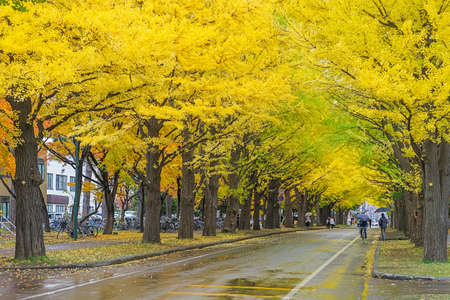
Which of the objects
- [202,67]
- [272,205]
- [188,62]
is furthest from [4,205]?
[188,62]

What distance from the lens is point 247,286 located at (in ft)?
45.7

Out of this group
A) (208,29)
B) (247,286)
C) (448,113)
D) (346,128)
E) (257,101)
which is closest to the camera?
(247,286)

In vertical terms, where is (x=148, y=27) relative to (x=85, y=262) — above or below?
above

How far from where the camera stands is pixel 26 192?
1977 cm

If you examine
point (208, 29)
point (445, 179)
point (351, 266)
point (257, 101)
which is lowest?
point (351, 266)

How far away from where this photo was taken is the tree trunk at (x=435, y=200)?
19.1m

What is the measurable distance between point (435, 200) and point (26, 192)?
12.3 metres

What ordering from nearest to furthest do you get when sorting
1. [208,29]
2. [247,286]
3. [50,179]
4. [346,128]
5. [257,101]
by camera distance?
[247,286]
[208,29]
[257,101]
[346,128]
[50,179]

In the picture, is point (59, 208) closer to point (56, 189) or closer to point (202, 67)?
point (56, 189)

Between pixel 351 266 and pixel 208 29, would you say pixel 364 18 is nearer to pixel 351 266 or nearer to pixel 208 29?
pixel 208 29

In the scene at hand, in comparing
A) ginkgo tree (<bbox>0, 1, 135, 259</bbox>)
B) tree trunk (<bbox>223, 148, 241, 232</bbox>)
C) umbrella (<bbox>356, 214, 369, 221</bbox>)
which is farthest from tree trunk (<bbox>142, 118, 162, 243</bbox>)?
umbrella (<bbox>356, 214, 369, 221</bbox>)

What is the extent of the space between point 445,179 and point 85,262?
441 inches

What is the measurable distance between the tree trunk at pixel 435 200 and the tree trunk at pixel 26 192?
11711mm

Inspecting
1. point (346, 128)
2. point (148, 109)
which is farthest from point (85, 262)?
point (346, 128)
